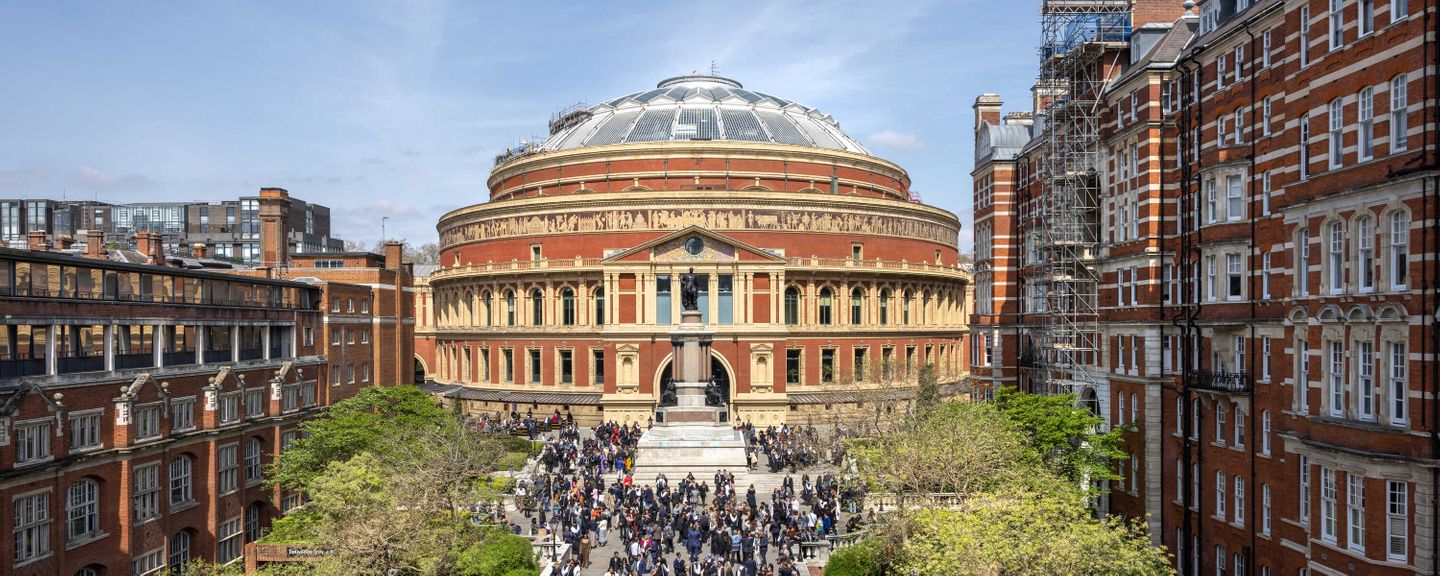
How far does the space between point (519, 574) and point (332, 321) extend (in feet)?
107

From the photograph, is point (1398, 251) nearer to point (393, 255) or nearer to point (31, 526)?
point (31, 526)

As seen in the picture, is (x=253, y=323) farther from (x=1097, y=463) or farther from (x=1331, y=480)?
(x=1331, y=480)

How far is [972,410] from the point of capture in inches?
1689

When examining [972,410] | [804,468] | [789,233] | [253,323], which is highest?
[789,233]

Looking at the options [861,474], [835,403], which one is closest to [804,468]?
[861,474]

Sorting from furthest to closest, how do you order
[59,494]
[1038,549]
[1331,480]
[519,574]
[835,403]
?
[835,403], [59,494], [519,574], [1331,480], [1038,549]

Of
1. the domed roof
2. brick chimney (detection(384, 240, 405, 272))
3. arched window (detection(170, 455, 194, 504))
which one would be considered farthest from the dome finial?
arched window (detection(170, 455, 194, 504))

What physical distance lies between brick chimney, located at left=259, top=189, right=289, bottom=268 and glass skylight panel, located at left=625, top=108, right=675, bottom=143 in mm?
27445

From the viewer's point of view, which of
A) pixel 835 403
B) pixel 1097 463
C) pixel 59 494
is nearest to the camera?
pixel 59 494

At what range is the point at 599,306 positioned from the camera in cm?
7600

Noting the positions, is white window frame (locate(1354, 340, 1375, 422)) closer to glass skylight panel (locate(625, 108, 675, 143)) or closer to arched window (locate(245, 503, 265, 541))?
arched window (locate(245, 503, 265, 541))

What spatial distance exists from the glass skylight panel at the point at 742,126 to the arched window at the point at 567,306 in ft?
58.7

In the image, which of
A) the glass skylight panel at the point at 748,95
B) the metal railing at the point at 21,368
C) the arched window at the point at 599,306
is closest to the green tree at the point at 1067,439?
the metal railing at the point at 21,368

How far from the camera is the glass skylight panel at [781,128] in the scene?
8631 centimetres
